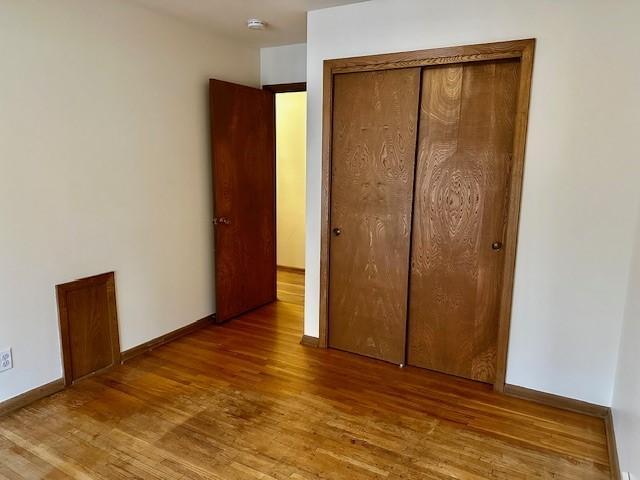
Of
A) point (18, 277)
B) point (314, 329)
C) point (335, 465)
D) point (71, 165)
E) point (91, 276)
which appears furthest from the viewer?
point (314, 329)

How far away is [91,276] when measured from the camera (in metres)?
2.72

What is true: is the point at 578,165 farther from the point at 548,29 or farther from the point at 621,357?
the point at 621,357

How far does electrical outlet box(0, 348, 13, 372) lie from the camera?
2.32 metres

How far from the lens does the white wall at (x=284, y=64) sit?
3771 millimetres

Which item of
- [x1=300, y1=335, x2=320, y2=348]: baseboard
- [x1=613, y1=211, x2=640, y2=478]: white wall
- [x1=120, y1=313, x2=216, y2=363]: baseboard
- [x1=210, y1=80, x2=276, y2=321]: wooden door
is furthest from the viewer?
[x1=210, y1=80, x2=276, y2=321]: wooden door

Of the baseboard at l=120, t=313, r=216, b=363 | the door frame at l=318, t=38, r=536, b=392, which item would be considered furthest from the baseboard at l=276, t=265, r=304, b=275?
the door frame at l=318, t=38, r=536, b=392

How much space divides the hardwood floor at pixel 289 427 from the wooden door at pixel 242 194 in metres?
0.87

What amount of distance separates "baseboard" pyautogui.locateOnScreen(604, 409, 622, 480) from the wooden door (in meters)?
2.75

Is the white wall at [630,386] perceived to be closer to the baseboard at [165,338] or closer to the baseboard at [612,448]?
the baseboard at [612,448]

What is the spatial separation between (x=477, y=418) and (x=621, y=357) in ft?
2.58

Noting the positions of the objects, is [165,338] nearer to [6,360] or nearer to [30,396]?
[30,396]

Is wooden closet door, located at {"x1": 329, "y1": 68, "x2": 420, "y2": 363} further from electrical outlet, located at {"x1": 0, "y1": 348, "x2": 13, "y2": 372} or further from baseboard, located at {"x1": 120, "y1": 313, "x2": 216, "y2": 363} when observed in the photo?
electrical outlet, located at {"x1": 0, "y1": 348, "x2": 13, "y2": 372}

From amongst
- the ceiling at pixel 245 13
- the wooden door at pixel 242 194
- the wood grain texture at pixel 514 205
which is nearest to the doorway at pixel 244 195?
the wooden door at pixel 242 194

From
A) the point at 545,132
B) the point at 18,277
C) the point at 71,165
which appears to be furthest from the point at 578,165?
the point at 18,277
